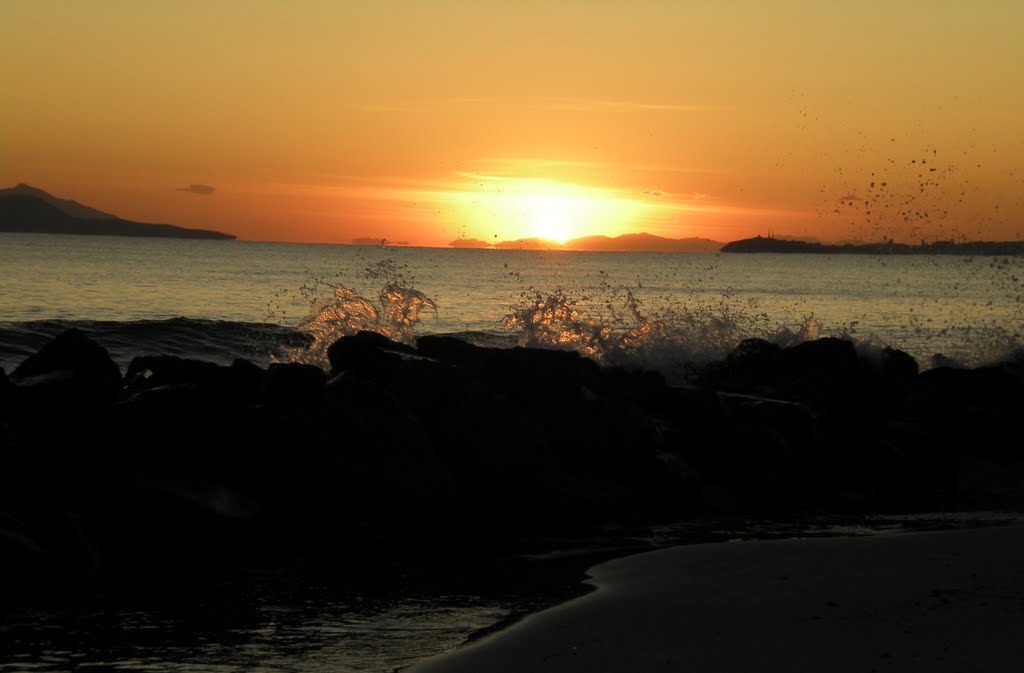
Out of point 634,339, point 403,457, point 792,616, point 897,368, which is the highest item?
point 634,339

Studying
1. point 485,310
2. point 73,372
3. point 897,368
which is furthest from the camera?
point 485,310

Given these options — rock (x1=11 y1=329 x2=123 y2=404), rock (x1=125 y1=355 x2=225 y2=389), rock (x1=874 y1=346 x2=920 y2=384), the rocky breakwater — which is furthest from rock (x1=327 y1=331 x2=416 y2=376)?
rock (x1=874 y1=346 x2=920 y2=384)

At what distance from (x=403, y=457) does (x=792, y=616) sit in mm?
4757

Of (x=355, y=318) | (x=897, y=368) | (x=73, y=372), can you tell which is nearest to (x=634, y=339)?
(x=897, y=368)

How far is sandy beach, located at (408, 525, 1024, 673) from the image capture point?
5.62 metres

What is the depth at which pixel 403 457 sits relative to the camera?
407 inches

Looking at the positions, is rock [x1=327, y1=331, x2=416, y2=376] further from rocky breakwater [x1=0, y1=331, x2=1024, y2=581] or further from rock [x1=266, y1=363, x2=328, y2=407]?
rock [x1=266, y1=363, x2=328, y2=407]

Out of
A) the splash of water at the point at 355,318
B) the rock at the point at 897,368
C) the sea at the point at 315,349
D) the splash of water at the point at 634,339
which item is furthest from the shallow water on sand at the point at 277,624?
the splash of water at the point at 355,318

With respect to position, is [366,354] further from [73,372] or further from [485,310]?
[485,310]

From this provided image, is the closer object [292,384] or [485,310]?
[292,384]

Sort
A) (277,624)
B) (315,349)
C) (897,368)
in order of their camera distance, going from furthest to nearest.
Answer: (315,349)
(897,368)
(277,624)

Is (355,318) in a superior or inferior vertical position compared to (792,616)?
superior

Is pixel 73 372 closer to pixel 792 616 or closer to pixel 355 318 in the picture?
pixel 792 616

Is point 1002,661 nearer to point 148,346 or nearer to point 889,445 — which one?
point 889,445
